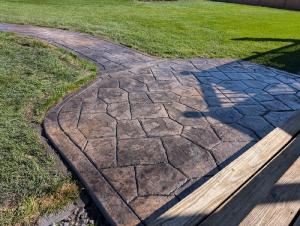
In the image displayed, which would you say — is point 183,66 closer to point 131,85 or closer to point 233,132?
point 131,85

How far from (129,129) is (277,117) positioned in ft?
7.48

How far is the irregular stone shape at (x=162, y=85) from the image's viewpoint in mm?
5540

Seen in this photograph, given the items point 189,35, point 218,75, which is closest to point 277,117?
point 218,75

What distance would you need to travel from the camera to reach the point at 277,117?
4.60m

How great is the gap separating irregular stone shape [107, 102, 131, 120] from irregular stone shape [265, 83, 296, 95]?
8.96ft

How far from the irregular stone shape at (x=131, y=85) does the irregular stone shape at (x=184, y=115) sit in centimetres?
85

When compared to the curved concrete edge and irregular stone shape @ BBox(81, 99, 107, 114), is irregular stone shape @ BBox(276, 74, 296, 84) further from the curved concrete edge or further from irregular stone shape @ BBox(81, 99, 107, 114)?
the curved concrete edge

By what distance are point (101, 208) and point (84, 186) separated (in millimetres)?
370

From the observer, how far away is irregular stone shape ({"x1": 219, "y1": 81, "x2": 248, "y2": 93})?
5.63 metres

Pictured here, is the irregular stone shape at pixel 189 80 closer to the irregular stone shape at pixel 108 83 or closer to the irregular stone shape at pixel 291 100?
the irregular stone shape at pixel 108 83

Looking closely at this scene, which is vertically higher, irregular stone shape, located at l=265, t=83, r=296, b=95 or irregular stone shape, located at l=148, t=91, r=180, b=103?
irregular stone shape, located at l=265, t=83, r=296, b=95

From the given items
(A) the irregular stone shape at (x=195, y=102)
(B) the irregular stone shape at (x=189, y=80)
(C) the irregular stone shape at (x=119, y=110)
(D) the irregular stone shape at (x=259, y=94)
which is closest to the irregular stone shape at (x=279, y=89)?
(D) the irregular stone shape at (x=259, y=94)

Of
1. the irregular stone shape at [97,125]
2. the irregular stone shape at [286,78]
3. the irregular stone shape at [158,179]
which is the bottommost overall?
the irregular stone shape at [158,179]

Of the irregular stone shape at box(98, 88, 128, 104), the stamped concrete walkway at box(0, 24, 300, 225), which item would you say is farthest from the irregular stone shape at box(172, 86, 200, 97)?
the irregular stone shape at box(98, 88, 128, 104)
